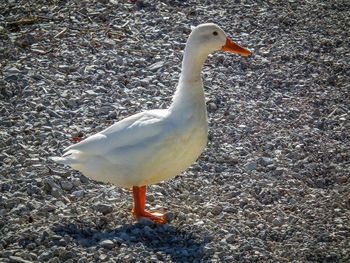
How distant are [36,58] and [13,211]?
299 cm

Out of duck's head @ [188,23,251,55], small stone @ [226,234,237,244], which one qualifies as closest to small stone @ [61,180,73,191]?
small stone @ [226,234,237,244]

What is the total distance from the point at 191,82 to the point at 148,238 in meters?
1.42

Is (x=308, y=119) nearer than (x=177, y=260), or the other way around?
(x=177, y=260)

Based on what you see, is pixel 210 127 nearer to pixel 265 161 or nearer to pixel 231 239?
pixel 265 161

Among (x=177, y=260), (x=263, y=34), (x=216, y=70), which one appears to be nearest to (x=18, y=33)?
(x=216, y=70)

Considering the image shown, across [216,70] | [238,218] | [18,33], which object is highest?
[18,33]

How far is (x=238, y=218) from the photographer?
4.63 m

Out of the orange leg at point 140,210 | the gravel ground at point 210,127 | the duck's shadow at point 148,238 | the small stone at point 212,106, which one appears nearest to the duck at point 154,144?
the orange leg at point 140,210

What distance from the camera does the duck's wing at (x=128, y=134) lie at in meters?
4.39

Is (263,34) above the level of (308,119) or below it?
above

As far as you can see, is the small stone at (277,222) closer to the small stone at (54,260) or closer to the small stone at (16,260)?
the small stone at (54,260)

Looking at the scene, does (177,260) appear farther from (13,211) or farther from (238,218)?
(13,211)

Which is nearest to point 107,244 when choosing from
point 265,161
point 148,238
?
point 148,238

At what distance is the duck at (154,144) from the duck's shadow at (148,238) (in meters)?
0.15
